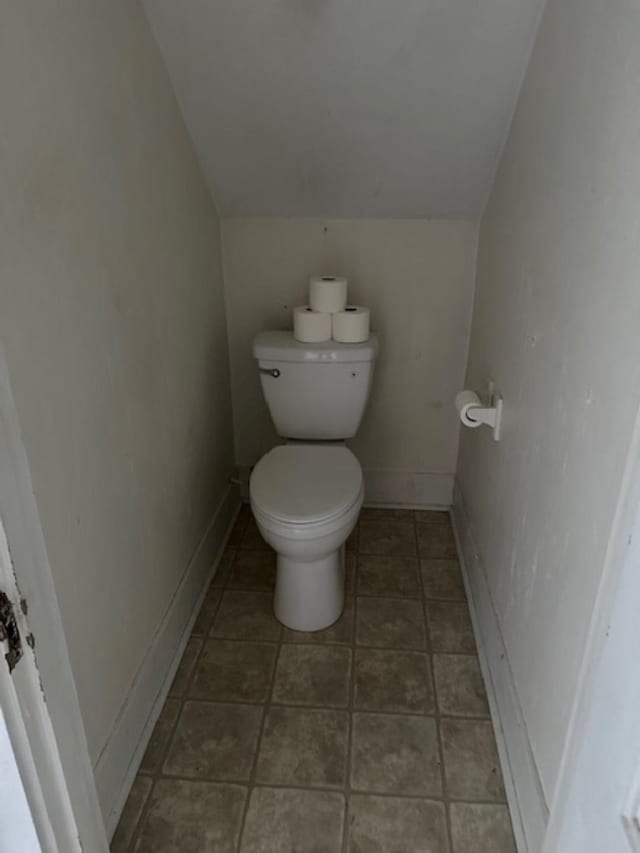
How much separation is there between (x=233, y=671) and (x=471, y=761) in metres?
0.66

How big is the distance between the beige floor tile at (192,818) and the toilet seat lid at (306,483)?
65cm

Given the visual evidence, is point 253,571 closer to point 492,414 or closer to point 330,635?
point 330,635

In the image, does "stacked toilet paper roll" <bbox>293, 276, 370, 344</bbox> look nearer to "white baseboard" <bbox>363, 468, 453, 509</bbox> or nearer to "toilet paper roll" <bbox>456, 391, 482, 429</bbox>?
"toilet paper roll" <bbox>456, 391, 482, 429</bbox>

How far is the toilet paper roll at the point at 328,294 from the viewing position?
1.94 meters

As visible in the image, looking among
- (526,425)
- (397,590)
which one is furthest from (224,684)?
(526,425)

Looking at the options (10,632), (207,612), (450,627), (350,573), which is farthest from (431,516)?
(10,632)

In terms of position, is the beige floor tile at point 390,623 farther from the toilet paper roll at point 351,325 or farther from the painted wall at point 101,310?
the toilet paper roll at point 351,325

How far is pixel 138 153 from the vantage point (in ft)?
4.50

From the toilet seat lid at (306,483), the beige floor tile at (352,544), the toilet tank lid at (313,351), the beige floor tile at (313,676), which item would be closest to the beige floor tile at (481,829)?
the beige floor tile at (313,676)

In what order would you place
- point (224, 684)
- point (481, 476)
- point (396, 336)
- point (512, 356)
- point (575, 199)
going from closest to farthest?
point (575, 199) → point (512, 356) → point (224, 684) → point (481, 476) → point (396, 336)

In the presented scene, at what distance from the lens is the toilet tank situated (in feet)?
6.39

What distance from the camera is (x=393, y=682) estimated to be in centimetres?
168

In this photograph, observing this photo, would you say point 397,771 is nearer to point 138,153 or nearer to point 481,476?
point 481,476

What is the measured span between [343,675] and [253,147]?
4.93 feet
